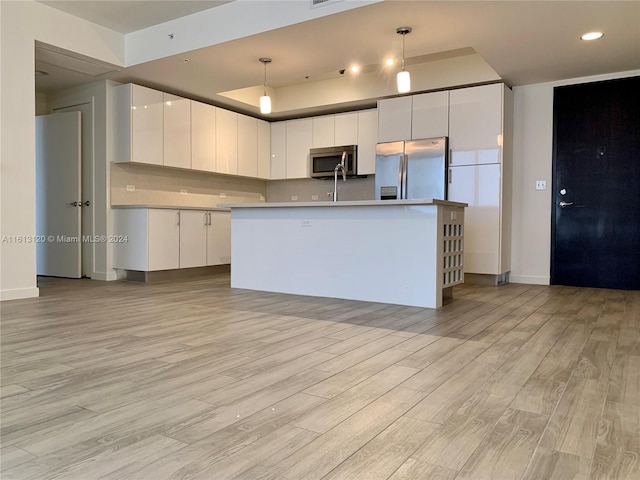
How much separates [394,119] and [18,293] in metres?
4.55

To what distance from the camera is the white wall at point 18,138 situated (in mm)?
4078

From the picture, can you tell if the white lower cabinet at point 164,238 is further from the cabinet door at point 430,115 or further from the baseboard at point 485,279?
the baseboard at point 485,279

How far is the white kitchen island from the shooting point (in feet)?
12.3

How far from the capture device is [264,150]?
7395 millimetres

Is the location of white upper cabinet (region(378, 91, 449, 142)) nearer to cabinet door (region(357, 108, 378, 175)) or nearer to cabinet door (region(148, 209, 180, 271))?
cabinet door (region(357, 108, 378, 175))

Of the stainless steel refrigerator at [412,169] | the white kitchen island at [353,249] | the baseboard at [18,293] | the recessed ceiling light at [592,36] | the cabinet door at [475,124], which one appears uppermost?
the recessed ceiling light at [592,36]

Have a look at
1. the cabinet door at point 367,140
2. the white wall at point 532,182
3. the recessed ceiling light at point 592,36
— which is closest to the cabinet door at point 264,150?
the cabinet door at point 367,140

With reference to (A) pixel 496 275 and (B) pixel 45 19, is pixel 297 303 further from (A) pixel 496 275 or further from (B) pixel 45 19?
(B) pixel 45 19

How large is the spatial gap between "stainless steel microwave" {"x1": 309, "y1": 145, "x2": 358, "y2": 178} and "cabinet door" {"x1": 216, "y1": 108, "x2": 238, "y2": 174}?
1.15m

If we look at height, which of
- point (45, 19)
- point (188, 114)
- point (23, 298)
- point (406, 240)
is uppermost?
point (45, 19)

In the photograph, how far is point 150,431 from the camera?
148 cm

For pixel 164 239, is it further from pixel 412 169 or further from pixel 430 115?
pixel 430 115

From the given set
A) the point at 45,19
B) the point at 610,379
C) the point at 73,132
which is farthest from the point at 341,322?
the point at 73,132

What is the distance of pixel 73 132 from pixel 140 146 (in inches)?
39.0
